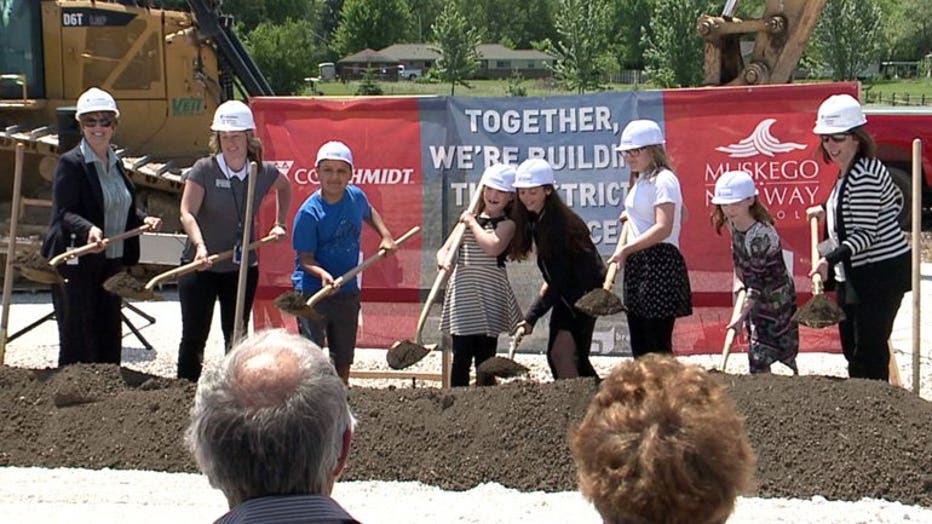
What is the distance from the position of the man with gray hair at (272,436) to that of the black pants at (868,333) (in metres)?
4.65

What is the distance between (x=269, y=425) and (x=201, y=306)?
512cm

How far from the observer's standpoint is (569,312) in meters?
7.24

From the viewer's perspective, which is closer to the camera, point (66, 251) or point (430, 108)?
point (66, 251)

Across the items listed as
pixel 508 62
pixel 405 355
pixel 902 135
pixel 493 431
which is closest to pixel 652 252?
pixel 493 431

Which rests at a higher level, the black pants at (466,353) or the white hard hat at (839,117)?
the white hard hat at (839,117)

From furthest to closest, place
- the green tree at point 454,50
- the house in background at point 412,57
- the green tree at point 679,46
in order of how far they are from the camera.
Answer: the house in background at point 412,57
the green tree at point 454,50
the green tree at point 679,46

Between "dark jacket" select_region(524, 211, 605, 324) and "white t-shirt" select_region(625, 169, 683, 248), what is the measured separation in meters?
0.29

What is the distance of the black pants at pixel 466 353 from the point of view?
742cm

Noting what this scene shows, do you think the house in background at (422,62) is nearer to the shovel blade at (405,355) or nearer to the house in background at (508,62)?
the house in background at (508,62)

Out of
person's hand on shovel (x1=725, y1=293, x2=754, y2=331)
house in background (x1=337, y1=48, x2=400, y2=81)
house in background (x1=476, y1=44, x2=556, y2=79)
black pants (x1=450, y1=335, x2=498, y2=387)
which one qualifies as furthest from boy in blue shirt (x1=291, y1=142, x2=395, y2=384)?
house in background (x1=476, y1=44, x2=556, y2=79)

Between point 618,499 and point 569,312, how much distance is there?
479 centimetres

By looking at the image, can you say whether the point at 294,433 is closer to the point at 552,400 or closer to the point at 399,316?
the point at 552,400

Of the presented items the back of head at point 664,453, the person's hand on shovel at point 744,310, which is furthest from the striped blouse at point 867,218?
the back of head at point 664,453

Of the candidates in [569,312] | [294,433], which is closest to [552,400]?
[569,312]
